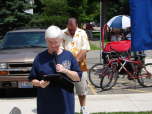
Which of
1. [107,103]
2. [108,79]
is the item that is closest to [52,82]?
[107,103]

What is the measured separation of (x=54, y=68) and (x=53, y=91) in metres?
0.26

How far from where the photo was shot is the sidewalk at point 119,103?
9172 mm

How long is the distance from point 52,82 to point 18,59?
214 inches

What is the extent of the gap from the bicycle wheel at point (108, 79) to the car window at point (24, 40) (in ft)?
5.99

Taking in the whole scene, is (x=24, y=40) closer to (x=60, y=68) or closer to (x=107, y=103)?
(x=107, y=103)

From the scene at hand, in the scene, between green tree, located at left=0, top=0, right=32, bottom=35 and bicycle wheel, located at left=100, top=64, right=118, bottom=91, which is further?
green tree, located at left=0, top=0, right=32, bottom=35

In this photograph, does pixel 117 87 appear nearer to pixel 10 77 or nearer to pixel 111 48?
pixel 111 48

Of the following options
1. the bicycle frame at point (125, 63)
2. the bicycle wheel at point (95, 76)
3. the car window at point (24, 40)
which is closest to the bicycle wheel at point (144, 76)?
the bicycle frame at point (125, 63)

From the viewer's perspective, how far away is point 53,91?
4.86m

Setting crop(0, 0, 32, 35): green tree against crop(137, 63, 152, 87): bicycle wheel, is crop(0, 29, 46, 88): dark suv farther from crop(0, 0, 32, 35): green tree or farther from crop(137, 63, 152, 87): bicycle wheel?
crop(0, 0, 32, 35): green tree

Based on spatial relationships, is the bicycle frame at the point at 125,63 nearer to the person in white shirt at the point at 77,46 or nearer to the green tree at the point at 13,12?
the person in white shirt at the point at 77,46

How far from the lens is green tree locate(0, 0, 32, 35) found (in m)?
28.8

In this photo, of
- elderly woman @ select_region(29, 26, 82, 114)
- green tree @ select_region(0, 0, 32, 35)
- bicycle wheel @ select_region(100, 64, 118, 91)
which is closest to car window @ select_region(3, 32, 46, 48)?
bicycle wheel @ select_region(100, 64, 118, 91)

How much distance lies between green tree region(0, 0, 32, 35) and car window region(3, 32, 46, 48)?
1705 centimetres
